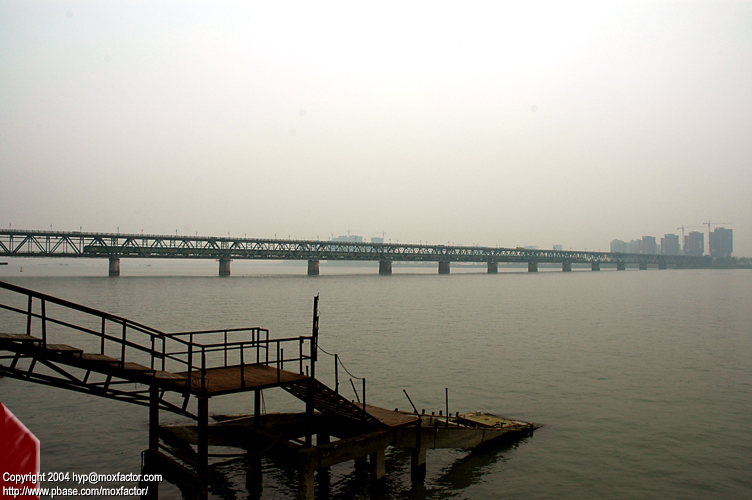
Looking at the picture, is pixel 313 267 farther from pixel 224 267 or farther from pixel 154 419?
pixel 154 419

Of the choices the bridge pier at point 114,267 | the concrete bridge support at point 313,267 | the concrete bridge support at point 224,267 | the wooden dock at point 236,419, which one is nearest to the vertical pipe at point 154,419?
the wooden dock at point 236,419

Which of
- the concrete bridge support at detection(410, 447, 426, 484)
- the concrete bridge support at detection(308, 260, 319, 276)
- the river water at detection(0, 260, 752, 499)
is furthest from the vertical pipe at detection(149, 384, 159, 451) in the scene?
the concrete bridge support at detection(308, 260, 319, 276)

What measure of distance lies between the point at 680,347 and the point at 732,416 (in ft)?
62.7

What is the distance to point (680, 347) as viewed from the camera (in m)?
40.7

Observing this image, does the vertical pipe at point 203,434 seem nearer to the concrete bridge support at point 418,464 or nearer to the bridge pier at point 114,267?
the concrete bridge support at point 418,464

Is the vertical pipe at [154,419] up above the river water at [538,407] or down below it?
above

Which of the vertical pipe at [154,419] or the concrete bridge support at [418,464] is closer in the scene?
the vertical pipe at [154,419]

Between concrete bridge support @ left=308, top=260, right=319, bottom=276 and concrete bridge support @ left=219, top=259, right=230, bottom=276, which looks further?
concrete bridge support @ left=308, top=260, right=319, bottom=276

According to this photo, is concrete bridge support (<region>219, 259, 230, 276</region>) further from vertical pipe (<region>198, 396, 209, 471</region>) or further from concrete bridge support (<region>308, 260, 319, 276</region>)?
vertical pipe (<region>198, 396, 209, 471</region>)

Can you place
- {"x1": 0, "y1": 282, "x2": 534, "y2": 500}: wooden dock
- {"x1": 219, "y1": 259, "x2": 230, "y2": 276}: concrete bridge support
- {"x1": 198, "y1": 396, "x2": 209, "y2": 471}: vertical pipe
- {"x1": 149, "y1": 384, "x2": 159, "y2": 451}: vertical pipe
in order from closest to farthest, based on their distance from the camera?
{"x1": 0, "y1": 282, "x2": 534, "y2": 500}: wooden dock
{"x1": 198, "y1": 396, "x2": 209, "y2": 471}: vertical pipe
{"x1": 149, "y1": 384, "x2": 159, "y2": 451}: vertical pipe
{"x1": 219, "y1": 259, "x2": 230, "y2": 276}: concrete bridge support

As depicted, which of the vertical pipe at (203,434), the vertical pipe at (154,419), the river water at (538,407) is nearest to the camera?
the vertical pipe at (203,434)

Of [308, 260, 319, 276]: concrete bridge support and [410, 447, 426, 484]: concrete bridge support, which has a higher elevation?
[308, 260, 319, 276]: concrete bridge support

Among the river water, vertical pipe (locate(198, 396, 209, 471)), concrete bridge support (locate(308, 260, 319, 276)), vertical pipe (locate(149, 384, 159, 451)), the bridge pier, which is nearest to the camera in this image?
vertical pipe (locate(198, 396, 209, 471))

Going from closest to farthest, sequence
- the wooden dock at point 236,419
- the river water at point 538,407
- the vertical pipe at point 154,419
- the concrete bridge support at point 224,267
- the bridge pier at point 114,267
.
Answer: the wooden dock at point 236,419
the vertical pipe at point 154,419
the river water at point 538,407
the bridge pier at point 114,267
the concrete bridge support at point 224,267
